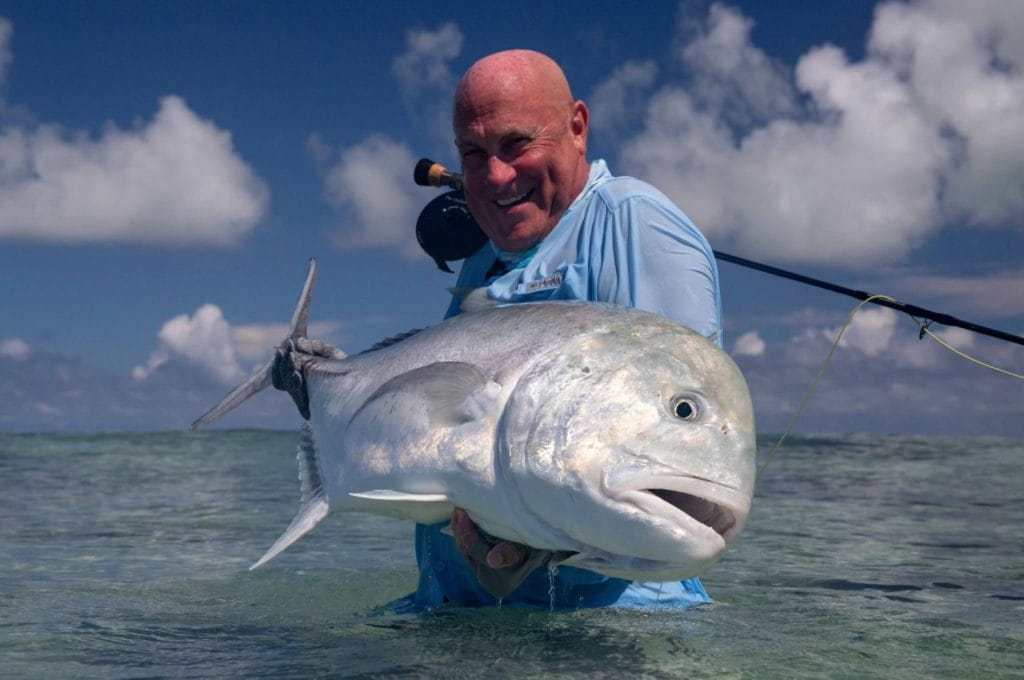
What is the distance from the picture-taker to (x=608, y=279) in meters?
3.50

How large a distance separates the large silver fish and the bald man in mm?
416

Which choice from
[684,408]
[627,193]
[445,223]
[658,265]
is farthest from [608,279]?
[445,223]

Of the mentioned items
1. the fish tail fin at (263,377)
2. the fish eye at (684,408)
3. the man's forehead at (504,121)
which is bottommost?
the fish eye at (684,408)

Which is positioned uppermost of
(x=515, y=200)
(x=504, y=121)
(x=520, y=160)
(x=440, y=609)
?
(x=504, y=121)

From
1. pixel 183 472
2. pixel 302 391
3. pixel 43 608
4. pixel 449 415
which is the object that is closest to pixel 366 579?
pixel 43 608

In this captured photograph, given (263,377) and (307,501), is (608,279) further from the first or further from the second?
(263,377)

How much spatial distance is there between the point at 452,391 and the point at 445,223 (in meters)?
2.23

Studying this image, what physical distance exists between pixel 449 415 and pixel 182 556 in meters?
5.89

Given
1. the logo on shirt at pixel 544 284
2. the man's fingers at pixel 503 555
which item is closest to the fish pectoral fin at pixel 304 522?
the man's fingers at pixel 503 555

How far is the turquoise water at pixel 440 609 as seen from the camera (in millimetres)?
3771

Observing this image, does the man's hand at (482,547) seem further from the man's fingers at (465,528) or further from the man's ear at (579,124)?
the man's ear at (579,124)

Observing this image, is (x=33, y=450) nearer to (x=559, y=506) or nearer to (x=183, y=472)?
(x=183, y=472)

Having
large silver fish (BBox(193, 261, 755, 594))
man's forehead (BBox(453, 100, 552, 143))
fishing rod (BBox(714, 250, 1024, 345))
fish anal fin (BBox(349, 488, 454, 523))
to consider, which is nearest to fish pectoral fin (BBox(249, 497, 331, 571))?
large silver fish (BBox(193, 261, 755, 594))

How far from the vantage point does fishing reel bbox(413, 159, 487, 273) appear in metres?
4.94
